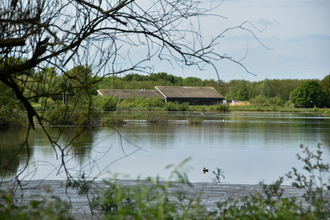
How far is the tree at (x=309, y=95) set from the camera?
6769 cm

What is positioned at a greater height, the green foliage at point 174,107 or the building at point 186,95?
the building at point 186,95

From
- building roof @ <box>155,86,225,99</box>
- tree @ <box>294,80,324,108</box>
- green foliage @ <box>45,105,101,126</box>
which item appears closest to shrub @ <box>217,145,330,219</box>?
green foliage @ <box>45,105,101,126</box>

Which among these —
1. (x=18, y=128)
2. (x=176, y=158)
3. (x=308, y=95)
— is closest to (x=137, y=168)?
(x=176, y=158)

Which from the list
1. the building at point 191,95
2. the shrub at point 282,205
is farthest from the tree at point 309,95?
the shrub at point 282,205

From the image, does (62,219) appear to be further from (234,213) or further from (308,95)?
(308,95)

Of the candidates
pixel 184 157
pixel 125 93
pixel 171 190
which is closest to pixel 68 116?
pixel 171 190

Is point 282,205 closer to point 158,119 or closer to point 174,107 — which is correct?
→ point 158,119

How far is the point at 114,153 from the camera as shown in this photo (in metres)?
12.7

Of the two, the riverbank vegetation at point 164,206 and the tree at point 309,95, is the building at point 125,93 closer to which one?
the tree at point 309,95

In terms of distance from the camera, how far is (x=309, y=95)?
67625 millimetres

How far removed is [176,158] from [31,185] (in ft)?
17.6

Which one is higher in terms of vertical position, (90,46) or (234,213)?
(90,46)

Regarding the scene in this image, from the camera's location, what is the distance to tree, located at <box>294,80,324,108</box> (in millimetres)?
67688

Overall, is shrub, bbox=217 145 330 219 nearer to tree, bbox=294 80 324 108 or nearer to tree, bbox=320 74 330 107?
tree, bbox=294 80 324 108
